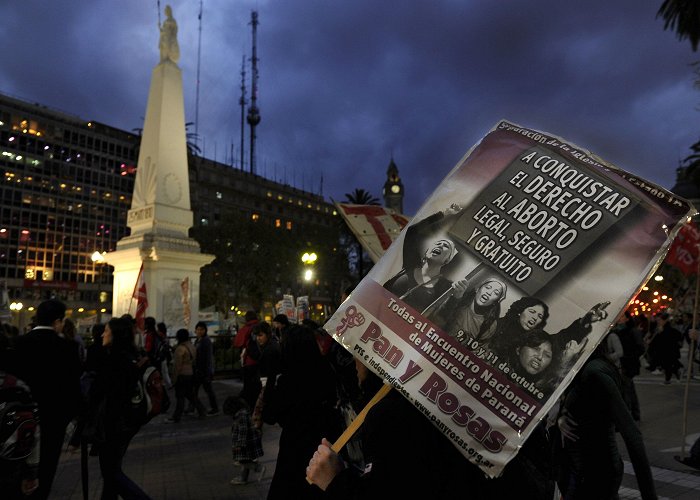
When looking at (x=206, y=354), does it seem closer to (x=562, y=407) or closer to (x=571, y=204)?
(x=562, y=407)

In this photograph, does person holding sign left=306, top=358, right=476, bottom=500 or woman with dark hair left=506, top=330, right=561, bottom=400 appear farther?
person holding sign left=306, top=358, right=476, bottom=500

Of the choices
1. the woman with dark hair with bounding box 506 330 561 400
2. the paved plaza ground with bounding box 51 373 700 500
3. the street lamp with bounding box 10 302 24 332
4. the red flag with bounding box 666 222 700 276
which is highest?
the red flag with bounding box 666 222 700 276

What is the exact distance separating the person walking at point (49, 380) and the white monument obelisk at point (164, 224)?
1554 cm

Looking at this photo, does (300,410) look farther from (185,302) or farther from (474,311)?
(185,302)

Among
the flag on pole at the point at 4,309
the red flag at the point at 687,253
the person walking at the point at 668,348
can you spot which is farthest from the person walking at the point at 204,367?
the person walking at the point at 668,348

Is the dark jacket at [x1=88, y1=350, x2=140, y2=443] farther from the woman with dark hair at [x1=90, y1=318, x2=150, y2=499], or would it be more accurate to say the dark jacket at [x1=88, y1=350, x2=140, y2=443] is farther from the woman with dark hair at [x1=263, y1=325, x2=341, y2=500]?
the woman with dark hair at [x1=263, y1=325, x2=341, y2=500]

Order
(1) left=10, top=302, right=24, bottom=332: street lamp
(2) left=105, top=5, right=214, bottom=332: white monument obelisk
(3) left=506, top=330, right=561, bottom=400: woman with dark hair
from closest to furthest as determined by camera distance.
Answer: (3) left=506, top=330, right=561, bottom=400: woman with dark hair → (2) left=105, top=5, right=214, bottom=332: white monument obelisk → (1) left=10, top=302, right=24, bottom=332: street lamp

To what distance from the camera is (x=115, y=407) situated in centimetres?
498

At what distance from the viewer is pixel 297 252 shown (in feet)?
206

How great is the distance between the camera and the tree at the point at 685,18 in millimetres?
22312

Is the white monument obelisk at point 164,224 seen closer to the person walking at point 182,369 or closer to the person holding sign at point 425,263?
the person walking at point 182,369

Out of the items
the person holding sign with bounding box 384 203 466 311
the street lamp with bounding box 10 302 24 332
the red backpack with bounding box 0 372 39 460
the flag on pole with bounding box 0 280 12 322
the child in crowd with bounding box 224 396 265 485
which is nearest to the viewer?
the person holding sign with bounding box 384 203 466 311

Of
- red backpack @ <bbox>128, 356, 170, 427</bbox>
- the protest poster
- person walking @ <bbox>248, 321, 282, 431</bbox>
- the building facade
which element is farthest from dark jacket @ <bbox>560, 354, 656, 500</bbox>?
the building facade

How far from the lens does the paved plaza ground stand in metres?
6.41
